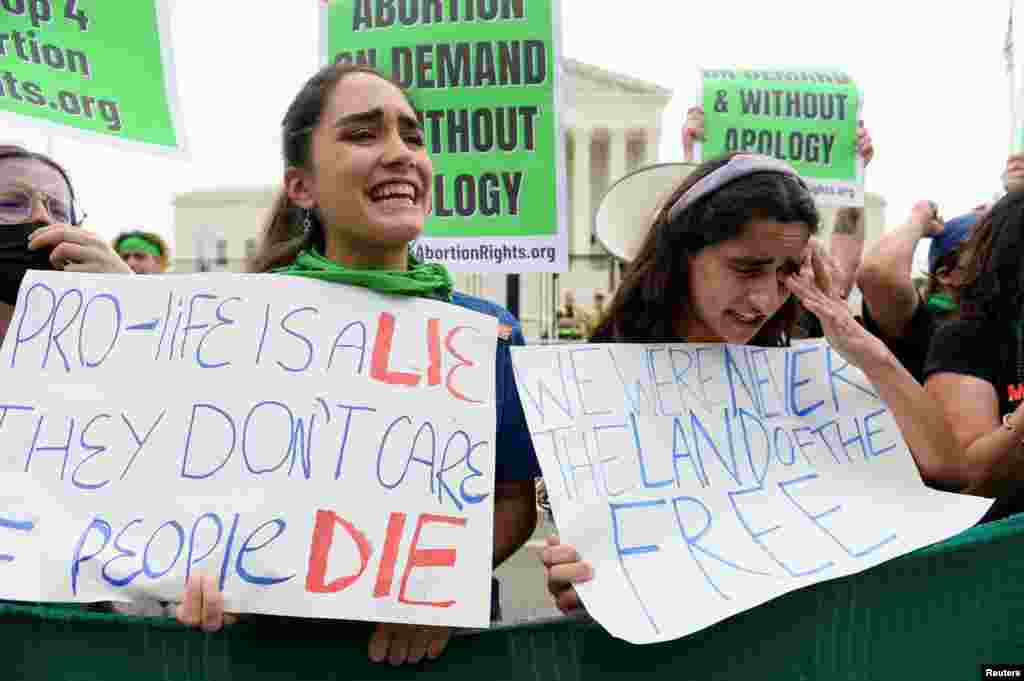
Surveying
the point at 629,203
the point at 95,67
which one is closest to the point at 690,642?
the point at 95,67

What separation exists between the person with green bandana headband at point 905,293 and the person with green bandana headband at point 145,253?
3737mm

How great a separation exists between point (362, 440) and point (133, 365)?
0.45 metres

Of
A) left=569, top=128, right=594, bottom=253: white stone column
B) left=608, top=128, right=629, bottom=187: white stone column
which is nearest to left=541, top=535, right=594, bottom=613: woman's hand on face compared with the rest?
left=569, top=128, right=594, bottom=253: white stone column

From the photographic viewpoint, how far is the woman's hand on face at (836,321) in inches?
79.5

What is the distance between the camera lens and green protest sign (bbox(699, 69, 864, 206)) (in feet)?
16.2

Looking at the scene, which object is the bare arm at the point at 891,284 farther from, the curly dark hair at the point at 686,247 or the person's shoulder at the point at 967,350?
the curly dark hair at the point at 686,247

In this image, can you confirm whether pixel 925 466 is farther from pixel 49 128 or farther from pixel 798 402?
pixel 49 128

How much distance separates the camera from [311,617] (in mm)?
1534

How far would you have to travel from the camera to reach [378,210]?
188 cm

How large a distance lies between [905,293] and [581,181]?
49.5 metres

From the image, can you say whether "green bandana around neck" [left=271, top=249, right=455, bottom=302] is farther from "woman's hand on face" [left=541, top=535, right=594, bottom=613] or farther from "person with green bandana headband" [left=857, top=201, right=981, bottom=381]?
"person with green bandana headband" [left=857, top=201, right=981, bottom=381]

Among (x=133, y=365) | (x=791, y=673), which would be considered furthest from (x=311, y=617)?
(x=791, y=673)

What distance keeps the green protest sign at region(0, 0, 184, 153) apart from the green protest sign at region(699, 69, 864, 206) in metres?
2.84

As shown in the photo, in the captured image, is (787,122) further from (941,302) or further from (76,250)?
(76,250)
